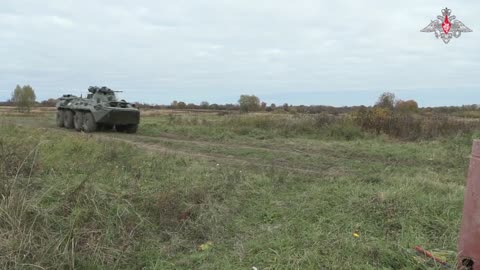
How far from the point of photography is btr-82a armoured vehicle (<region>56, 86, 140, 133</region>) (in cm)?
1842

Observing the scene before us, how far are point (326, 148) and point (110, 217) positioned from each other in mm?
9365

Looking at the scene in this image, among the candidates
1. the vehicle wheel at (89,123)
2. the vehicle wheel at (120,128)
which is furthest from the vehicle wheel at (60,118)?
the vehicle wheel at (120,128)

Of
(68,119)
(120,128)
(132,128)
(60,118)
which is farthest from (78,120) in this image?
(132,128)

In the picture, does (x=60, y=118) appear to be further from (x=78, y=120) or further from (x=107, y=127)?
(x=107, y=127)

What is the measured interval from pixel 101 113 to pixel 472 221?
1654 cm

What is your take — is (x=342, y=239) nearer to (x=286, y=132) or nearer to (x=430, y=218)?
(x=430, y=218)

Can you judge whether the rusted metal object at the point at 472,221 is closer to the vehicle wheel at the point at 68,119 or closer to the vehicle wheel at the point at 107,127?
the vehicle wheel at the point at 107,127

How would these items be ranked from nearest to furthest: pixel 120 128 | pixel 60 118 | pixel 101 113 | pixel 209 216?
1. pixel 209 216
2. pixel 101 113
3. pixel 120 128
4. pixel 60 118

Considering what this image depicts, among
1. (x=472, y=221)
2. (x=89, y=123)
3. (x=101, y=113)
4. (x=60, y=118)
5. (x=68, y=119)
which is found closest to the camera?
(x=472, y=221)

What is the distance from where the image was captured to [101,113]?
720 inches

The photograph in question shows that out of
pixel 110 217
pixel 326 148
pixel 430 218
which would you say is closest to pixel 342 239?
pixel 430 218

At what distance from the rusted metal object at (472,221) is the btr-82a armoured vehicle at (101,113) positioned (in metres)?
16.3

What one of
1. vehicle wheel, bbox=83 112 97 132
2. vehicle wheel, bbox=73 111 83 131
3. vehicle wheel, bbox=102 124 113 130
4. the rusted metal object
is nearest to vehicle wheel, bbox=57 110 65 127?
vehicle wheel, bbox=73 111 83 131

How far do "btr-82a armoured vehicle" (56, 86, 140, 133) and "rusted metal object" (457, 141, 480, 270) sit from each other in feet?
53.4
